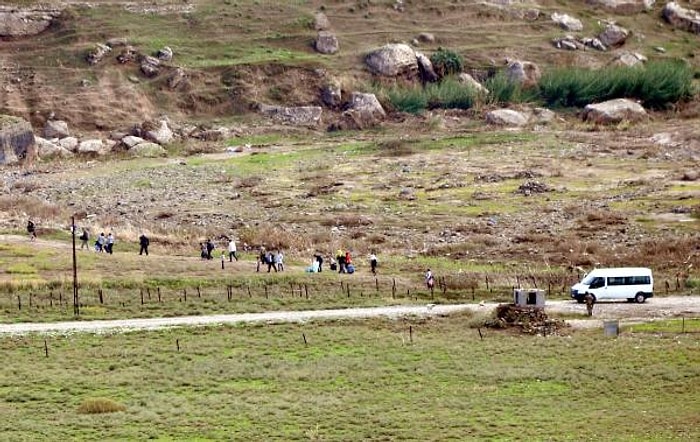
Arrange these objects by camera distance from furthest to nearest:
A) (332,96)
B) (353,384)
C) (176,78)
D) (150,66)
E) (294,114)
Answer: (150,66) → (176,78) → (332,96) → (294,114) → (353,384)

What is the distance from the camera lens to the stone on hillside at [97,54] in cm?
14062

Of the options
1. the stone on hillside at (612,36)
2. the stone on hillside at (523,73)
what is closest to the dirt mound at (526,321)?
the stone on hillside at (523,73)

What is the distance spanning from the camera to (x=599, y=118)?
132125 mm

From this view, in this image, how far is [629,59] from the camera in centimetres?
15275

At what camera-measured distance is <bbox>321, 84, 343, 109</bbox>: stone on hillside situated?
5472 inches

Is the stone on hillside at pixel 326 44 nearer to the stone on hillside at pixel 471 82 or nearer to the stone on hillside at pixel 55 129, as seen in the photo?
the stone on hillside at pixel 471 82

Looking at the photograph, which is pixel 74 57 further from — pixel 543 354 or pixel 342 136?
pixel 543 354

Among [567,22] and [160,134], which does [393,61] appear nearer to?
[567,22]

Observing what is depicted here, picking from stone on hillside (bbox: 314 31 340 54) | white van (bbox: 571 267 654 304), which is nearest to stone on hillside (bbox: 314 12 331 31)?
stone on hillside (bbox: 314 31 340 54)

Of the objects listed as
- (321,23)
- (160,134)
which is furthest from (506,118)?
(160,134)

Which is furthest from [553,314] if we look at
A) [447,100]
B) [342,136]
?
[447,100]

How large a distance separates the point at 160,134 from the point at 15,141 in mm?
14069

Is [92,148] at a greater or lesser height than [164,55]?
lesser

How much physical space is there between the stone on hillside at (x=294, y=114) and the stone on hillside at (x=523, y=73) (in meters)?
21.8
